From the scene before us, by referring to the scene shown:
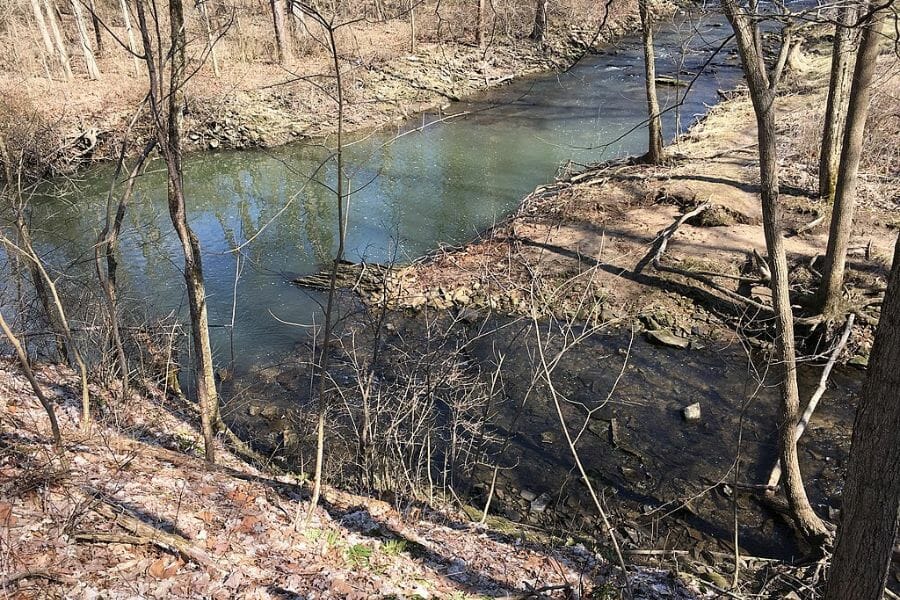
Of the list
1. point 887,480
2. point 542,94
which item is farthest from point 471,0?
point 887,480

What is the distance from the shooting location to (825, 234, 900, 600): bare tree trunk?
130 inches

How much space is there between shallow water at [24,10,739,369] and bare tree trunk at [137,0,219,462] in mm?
3158

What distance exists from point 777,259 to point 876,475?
266 cm

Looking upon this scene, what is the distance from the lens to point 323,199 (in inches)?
624

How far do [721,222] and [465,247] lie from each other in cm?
480

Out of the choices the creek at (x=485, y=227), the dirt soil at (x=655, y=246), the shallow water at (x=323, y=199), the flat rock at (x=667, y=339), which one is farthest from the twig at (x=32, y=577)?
the flat rock at (x=667, y=339)

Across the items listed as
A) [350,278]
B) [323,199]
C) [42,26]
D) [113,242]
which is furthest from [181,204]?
[42,26]

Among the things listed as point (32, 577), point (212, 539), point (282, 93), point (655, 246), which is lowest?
point (655, 246)

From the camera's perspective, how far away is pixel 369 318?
1036 cm

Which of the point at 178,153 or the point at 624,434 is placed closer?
the point at 178,153

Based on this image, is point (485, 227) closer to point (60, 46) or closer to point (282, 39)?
point (282, 39)

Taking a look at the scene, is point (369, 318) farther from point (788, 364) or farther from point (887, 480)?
point (887, 480)

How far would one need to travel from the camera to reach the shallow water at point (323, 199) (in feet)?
36.5

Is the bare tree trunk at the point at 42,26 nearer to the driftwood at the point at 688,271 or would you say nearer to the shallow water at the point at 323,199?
the shallow water at the point at 323,199
